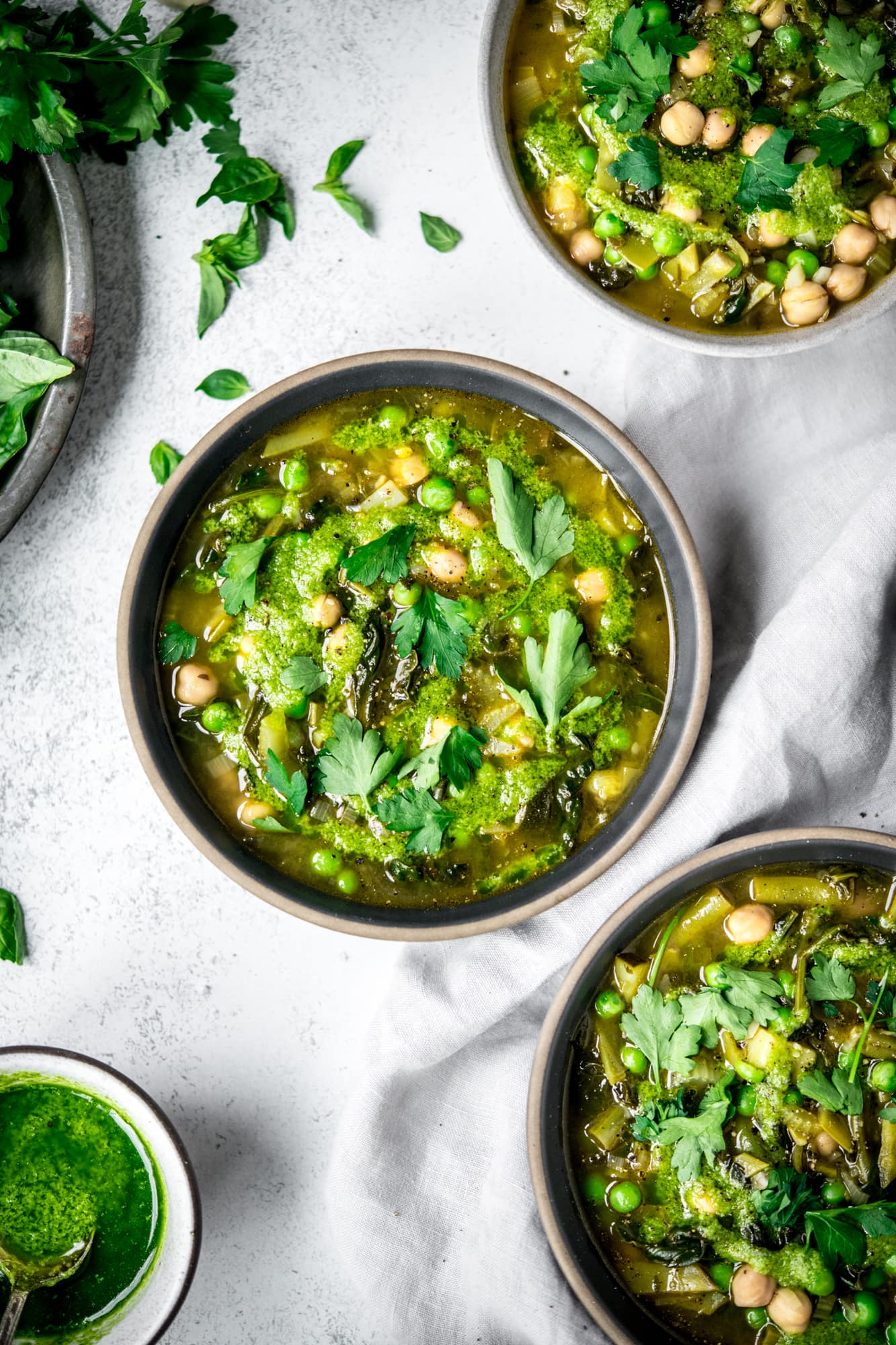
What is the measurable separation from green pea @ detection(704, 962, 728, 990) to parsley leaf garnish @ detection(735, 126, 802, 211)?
6.54ft

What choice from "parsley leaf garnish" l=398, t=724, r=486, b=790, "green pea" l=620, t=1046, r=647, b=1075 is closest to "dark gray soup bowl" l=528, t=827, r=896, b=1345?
"green pea" l=620, t=1046, r=647, b=1075

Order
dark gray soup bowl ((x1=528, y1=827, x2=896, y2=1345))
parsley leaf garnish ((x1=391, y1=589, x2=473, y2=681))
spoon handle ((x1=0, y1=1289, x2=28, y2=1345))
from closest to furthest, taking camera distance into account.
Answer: dark gray soup bowl ((x1=528, y1=827, x2=896, y2=1345)) → parsley leaf garnish ((x1=391, y1=589, x2=473, y2=681)) → spoon handle ((x1=0, y1=1289, x2=28, y2=1345))

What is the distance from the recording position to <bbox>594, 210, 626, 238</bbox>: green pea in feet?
Answer: 9.57

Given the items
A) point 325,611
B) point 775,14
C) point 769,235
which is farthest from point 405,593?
point 775,14

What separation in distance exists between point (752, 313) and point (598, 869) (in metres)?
1.56

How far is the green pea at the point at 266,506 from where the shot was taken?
2883 millimetres

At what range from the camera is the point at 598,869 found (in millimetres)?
2742

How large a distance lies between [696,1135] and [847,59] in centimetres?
281

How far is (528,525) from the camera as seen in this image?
2826mm

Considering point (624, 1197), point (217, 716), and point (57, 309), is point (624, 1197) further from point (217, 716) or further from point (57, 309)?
point (57, 309)

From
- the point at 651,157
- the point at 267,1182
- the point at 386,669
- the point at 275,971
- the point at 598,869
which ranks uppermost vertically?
the point at 651,157

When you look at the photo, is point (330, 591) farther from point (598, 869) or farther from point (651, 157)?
point (651, 157)

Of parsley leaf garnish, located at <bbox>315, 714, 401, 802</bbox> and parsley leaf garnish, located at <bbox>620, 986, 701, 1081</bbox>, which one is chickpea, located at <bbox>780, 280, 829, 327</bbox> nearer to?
parsley leaf garnish, located at <bbox>315, 714, 401, 802</bbox>

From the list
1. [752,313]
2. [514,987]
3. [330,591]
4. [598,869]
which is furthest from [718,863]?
[752,313]
